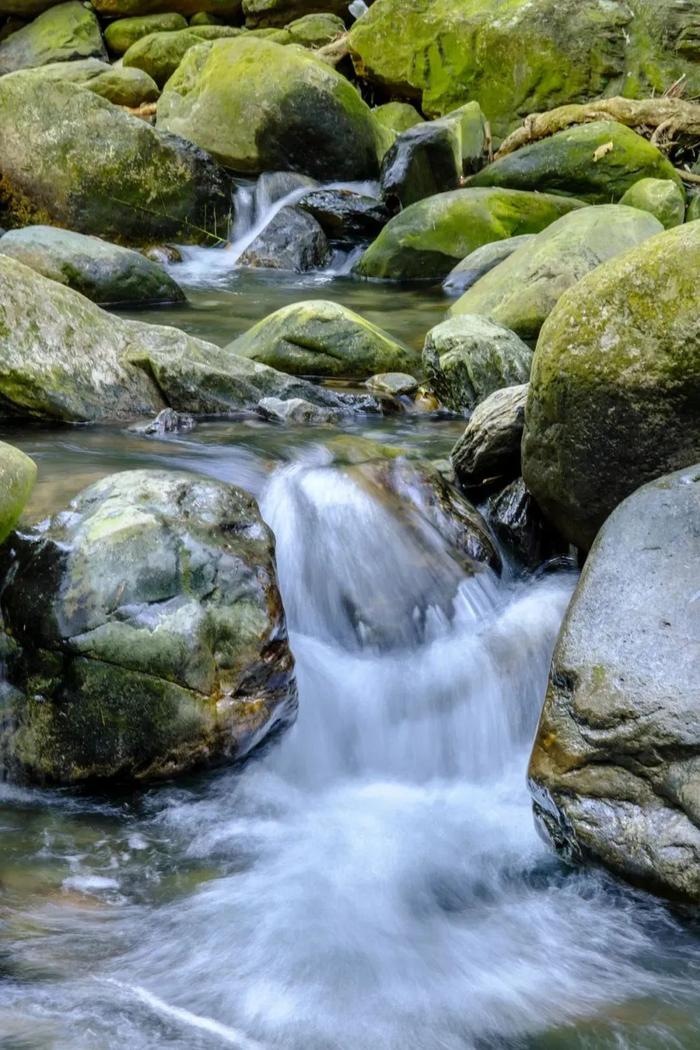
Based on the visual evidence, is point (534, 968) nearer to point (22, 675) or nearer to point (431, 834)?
point (431, 834)

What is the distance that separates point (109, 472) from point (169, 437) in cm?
125

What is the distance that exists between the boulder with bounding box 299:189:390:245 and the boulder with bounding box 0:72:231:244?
1.67 m

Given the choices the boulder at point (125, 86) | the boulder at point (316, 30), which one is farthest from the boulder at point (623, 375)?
the boulder at point (316, 30)

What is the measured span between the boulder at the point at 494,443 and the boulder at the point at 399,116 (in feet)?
43.6

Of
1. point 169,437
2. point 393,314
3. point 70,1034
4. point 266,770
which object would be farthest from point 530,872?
point 393,314

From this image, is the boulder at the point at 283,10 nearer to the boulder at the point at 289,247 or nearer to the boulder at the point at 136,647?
the boulder at the point at 289,247

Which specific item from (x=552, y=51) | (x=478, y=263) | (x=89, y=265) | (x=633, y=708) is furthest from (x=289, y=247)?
(x=633, y=708)

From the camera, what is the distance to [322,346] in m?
7.53

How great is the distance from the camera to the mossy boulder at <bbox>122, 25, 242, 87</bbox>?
21203mm

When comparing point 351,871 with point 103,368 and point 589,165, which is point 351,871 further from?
point 589,165

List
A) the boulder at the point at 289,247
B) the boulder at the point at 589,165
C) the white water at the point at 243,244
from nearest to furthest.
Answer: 1. the white water at the point at 243,244
2. the boulder at the point at 589,165
3. the boulder at the point at 289,247

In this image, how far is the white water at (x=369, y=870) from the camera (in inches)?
109

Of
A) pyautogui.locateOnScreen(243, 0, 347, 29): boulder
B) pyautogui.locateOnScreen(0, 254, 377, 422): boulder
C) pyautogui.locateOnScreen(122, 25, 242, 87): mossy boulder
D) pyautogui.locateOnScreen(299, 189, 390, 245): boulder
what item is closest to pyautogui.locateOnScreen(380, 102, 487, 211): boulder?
pyautogui.locateOnScreen(299, 189, 390, 245): boulder

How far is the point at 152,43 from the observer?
21422mm
